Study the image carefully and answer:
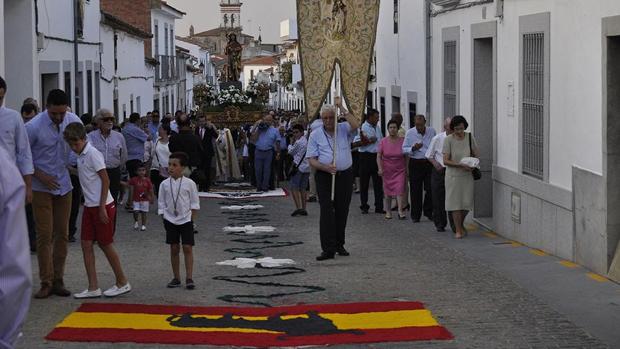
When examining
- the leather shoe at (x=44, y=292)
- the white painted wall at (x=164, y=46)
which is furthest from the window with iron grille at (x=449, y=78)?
the white painted wall at (x=164, y=46)

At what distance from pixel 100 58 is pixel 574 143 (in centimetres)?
2089

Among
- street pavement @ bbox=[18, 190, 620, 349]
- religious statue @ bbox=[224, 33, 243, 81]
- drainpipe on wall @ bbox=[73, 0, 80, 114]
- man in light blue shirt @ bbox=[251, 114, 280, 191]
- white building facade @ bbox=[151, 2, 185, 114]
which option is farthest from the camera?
religious statue @ bbox=[224, 33, 243, 81]

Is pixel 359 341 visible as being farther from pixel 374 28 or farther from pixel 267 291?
pixel 374 28

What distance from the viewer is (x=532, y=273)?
12.1 meters

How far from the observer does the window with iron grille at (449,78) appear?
19703mm

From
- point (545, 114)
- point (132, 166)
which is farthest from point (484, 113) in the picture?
point (132, 166)

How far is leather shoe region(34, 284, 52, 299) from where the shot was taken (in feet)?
34.5

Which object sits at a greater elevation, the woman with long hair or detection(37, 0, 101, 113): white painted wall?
detection(37, 0, 101, 113): white painted wall

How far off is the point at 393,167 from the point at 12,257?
48.1ft

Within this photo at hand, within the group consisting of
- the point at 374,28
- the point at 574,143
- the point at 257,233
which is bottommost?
the point at 257,233

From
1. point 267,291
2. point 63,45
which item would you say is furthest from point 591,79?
point 63,45

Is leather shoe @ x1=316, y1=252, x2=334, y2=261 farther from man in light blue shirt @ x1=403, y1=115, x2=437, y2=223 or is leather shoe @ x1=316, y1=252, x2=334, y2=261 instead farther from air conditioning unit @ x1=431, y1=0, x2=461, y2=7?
air conditioning unit @ x1=431, y1=0, x2=461, y2=7

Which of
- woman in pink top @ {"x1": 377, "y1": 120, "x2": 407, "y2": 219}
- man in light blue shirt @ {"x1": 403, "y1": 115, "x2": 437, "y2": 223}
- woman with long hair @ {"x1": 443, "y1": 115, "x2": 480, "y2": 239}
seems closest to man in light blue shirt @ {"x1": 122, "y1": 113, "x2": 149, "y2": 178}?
woman in pink top @ {"x1": 377, "y1": 120, "x2": 407, "y2": 219}

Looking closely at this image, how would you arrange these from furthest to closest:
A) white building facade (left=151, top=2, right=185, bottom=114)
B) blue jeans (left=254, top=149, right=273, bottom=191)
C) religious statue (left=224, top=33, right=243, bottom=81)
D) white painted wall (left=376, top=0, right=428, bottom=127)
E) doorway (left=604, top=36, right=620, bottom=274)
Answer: religious statue (left=224, top=33, right=243, bottom=81) → white building facade (left=151, top=2, right=185, bottom=114) → blue jeans (left=254, top=149, right=273, bottom=191) → white painted wall (left=376, top=0, right=428, bottom=127) → doorway (left=604, top=36, right=620, bottom=274)
